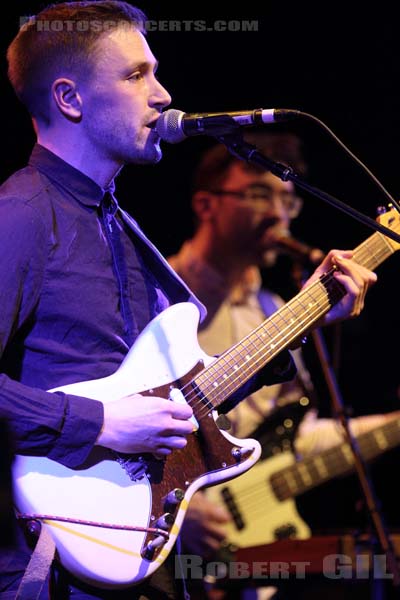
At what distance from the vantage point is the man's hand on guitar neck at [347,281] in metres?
2.73

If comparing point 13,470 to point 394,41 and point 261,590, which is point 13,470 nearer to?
point 261,590

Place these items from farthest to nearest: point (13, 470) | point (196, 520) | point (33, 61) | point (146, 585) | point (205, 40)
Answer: point (205, 40)
point (196, 520)
point (33, 61)
point (146, 585)
point (13, 470)

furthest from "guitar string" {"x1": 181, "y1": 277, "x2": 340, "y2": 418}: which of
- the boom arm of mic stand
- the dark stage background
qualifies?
the dark stage background

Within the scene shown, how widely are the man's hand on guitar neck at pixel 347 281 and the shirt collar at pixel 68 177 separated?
0.80 metres

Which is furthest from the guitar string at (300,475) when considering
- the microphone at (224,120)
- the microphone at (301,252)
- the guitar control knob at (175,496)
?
the microphone at (224,120)

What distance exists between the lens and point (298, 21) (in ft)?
16.4

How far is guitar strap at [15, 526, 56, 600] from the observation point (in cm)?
197

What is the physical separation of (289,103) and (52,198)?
10.1 feet

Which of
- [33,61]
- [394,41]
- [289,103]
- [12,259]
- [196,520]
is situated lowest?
[196,520]

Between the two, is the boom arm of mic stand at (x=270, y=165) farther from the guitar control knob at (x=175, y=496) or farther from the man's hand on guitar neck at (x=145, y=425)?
the guitar control knob at (x=175, y=496)

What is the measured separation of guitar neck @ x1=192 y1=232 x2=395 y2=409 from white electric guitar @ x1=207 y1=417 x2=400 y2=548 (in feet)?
4.76

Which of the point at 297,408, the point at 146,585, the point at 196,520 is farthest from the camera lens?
the point at 297,408

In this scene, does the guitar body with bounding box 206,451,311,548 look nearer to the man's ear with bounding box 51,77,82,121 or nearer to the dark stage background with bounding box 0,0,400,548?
the dark stage background with bounding box 0,0,400,548

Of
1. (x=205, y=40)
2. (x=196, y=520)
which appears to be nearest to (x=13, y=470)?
(x=196, y=520)
